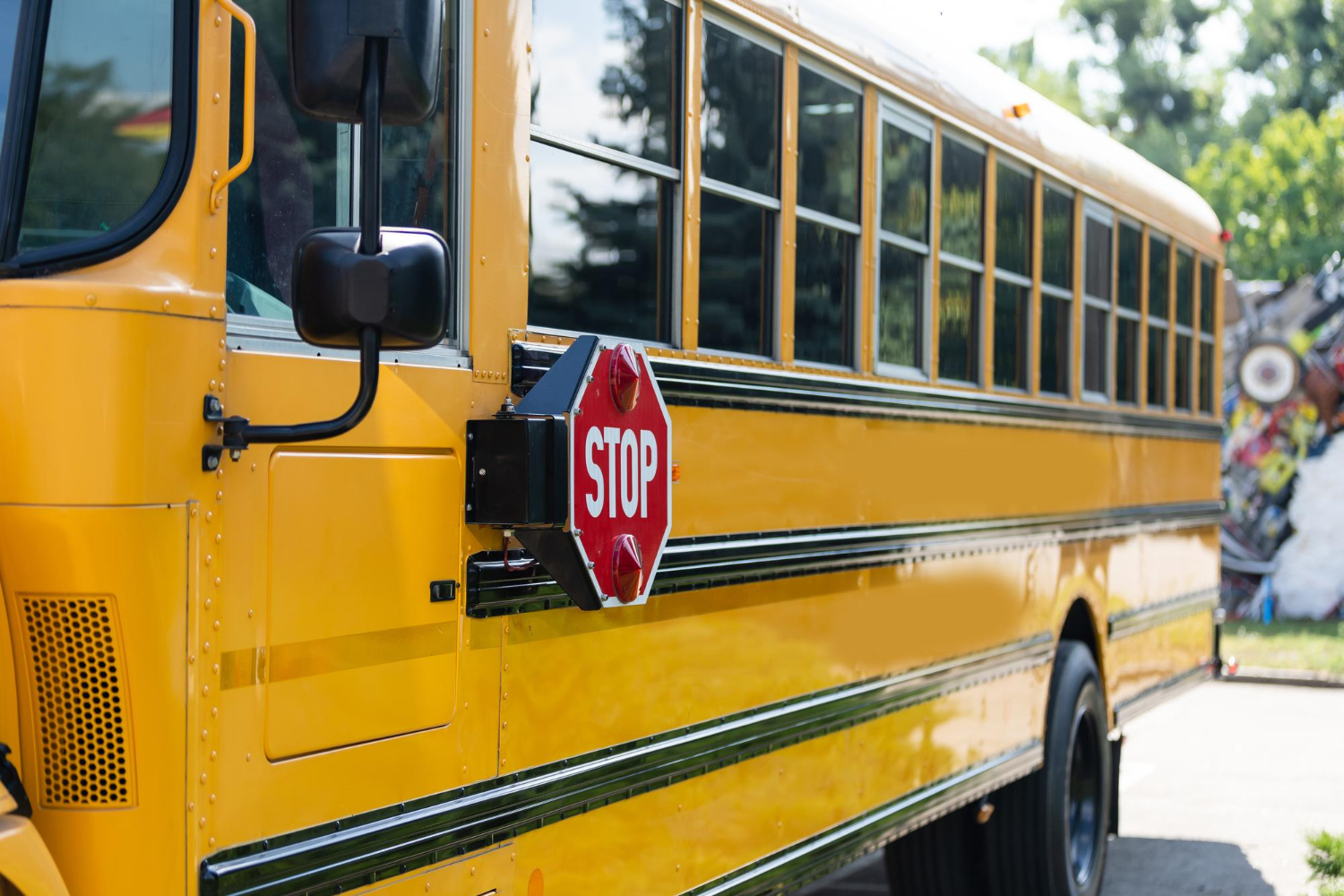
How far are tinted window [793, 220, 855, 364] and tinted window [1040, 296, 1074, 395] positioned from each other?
5.03ft

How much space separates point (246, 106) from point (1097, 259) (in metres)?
4.29

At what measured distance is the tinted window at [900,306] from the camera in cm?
393

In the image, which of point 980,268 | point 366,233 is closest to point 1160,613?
point 980,268

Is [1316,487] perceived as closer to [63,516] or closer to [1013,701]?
[1013,701]

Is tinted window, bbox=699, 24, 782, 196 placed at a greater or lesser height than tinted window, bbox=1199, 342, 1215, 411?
greater

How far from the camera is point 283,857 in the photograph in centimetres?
202

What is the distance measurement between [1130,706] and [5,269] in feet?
16.7

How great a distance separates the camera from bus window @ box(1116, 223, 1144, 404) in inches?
235

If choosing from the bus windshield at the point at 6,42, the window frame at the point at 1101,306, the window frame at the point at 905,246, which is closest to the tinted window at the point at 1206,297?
the window frame at the point at 1101,306

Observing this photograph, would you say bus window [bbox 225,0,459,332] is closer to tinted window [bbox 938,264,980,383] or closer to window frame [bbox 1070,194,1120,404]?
tinted window [bbox 938,264,980,383]

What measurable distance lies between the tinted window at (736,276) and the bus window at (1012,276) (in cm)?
149

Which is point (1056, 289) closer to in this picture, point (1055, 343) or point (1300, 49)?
point (1055, 343)

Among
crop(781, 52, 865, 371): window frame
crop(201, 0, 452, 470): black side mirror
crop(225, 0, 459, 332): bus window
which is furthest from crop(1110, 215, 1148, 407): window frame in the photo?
crop(201, 0, 452, 470): black side mirror

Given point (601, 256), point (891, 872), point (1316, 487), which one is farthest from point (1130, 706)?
point (1316, 487)
